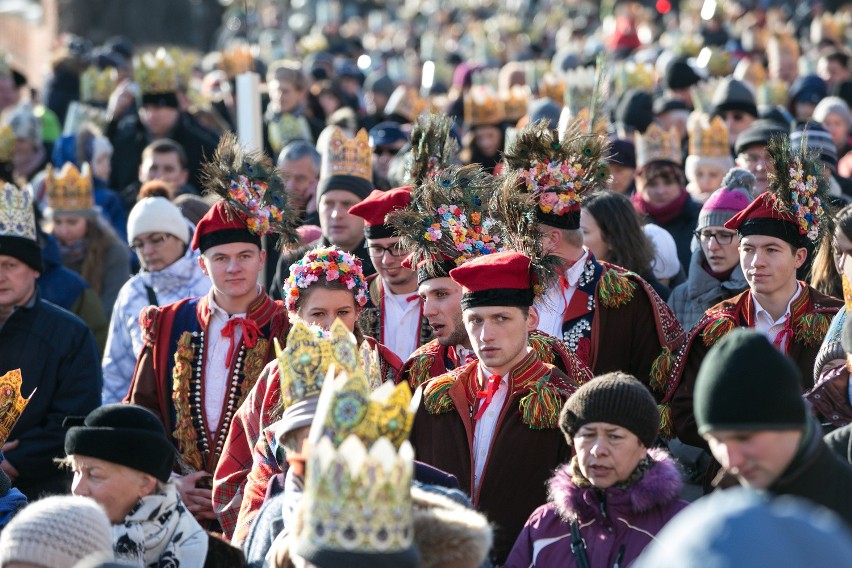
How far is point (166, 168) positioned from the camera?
11.2m

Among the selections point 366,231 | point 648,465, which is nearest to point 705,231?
point 366,231

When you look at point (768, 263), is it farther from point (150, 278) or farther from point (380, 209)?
point (150, 278)

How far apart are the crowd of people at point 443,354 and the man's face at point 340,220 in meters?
0.01

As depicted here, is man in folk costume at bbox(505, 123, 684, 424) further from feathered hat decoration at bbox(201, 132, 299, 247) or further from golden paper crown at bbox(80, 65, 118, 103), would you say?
golden paper crown at bbox(80, 65, 118, 103)

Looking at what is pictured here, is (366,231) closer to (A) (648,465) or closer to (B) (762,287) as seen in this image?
(B) (762,287)

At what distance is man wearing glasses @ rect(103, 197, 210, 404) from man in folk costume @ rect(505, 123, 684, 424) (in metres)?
2.23

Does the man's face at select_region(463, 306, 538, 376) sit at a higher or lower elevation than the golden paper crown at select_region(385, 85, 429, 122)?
lower

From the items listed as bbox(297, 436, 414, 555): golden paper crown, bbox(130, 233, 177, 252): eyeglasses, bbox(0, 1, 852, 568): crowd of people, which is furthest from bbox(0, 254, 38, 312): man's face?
bbox(297, 436, 414, 555): golden paper crown

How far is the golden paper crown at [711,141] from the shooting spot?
10414 mm

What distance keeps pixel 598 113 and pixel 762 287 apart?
2.49 meters

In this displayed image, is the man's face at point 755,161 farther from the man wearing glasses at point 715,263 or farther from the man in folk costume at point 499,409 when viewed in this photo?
the man in folk costume at point 499,409

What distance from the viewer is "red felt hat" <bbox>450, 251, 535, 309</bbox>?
5793 mm

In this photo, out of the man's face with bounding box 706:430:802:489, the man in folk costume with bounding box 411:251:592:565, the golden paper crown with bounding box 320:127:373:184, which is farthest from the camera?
the golden paper crown with bounding box 320:127:373:184

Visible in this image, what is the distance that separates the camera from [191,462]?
6.99m
